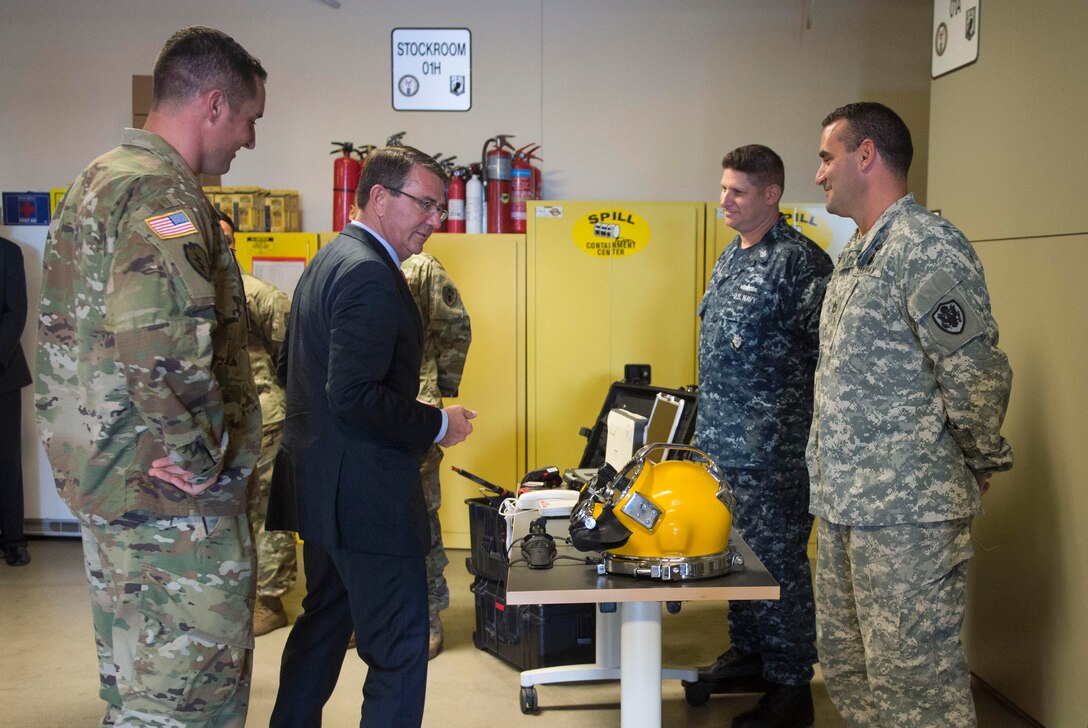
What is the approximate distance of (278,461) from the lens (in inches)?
101

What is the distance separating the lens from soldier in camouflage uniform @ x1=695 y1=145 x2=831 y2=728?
3.17m

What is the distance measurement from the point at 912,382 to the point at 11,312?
15.0 feet

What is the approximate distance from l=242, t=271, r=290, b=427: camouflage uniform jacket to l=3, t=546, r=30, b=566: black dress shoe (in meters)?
2.10

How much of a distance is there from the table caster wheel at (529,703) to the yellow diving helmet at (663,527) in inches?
56.9

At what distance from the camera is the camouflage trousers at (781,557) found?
3191 millimetres

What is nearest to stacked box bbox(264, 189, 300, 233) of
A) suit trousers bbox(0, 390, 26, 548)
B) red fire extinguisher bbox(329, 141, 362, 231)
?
red fire extinguisher bbox(329, 141, 362, 231)

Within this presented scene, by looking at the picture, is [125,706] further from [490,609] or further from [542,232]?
[542,232]

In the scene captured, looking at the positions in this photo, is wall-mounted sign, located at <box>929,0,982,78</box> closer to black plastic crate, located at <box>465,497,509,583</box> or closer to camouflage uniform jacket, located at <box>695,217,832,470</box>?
camouflage uniform jacket, located at <box>695,217,832,470</box>

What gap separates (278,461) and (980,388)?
1.76 meters

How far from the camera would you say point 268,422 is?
4.06 m

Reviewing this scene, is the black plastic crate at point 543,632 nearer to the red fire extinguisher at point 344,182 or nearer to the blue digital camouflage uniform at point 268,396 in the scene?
the blue digital camouflage uniform at point 268,396

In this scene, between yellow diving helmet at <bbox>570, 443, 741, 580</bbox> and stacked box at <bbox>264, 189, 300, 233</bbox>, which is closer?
yellow diving helmet at <bbox>570, 443, 741, 580</bbox>

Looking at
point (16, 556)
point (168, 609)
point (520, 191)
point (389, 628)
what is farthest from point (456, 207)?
point (168, 609)

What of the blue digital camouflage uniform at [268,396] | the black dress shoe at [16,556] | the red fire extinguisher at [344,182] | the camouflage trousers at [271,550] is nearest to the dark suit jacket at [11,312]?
the black dress shoe at [16,556]
